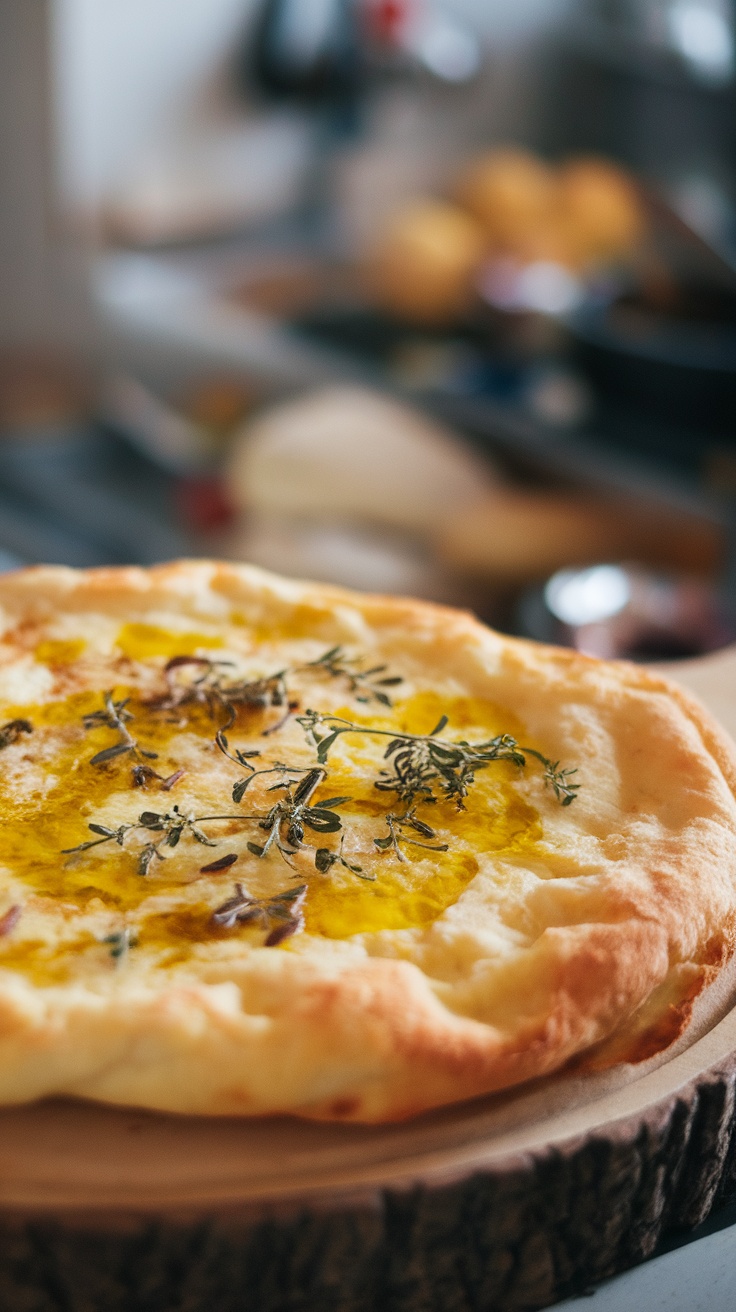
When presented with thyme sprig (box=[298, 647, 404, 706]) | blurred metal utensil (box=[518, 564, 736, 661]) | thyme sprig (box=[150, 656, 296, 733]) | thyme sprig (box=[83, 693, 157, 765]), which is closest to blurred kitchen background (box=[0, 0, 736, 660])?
blurred metal utensil (box=[518, 564, 736, 661])

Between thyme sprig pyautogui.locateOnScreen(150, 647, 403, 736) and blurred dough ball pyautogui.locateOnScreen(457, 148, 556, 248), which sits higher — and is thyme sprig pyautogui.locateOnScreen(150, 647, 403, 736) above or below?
below

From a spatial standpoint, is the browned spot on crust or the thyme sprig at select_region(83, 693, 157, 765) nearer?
the browned spot on crust

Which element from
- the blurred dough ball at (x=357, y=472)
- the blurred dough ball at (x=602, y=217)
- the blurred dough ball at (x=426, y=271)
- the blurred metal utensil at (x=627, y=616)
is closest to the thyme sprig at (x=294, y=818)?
the blurred metal utensil at (x=627, y=616)

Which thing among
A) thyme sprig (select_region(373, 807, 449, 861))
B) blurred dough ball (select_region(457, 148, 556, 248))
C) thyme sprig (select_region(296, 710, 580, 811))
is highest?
blurred dough ball (select_region(457, 148, 556, 248))

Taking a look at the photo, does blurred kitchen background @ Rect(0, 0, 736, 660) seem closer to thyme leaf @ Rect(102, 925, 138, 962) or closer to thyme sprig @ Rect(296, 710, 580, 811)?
thyme sprig @ Rect(296, 710, 580, 811)

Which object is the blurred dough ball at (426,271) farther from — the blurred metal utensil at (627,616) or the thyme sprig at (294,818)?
the thyme sprig at (294,818)

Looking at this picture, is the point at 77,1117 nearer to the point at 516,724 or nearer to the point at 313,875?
the point at 313,875
